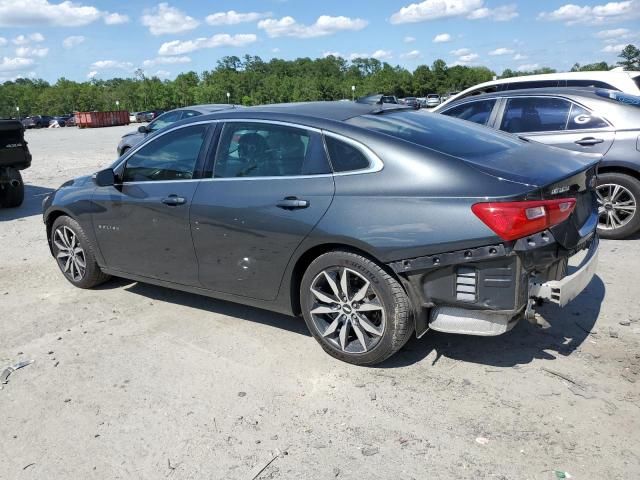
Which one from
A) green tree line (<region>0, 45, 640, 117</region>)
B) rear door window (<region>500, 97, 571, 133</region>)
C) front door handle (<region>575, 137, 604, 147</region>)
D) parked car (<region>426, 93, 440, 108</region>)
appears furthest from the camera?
green tree line (<region>0, 45, 640, 117</region>)

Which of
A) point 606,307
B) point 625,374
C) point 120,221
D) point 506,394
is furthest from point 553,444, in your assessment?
point 120,221

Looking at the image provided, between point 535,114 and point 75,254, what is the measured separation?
5.37 meters

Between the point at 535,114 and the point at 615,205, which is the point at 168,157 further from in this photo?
the point at 615,205

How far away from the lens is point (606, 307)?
4.59 m

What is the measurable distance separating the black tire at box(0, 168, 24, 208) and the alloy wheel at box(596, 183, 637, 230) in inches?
356

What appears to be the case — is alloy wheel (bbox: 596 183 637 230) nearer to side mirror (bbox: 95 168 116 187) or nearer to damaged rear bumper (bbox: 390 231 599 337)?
damaged rear bumper (bbox: 390 231 599 337)

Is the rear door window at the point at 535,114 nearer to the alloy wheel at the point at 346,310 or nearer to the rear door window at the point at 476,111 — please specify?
the rear door window at the point at 476,111

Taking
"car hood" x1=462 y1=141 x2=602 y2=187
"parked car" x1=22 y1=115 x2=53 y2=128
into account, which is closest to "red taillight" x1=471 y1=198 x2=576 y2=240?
"car hood" x1=462 y1=141 x2=602 y2=187

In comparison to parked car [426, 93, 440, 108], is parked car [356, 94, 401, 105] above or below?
above

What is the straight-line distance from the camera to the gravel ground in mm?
2877

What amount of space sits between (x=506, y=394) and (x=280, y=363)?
58.4 inches

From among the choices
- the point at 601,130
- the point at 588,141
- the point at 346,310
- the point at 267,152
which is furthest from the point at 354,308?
the point at 601,130

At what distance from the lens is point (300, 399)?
3.46 meters

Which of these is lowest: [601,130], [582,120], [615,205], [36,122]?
[615,205]
